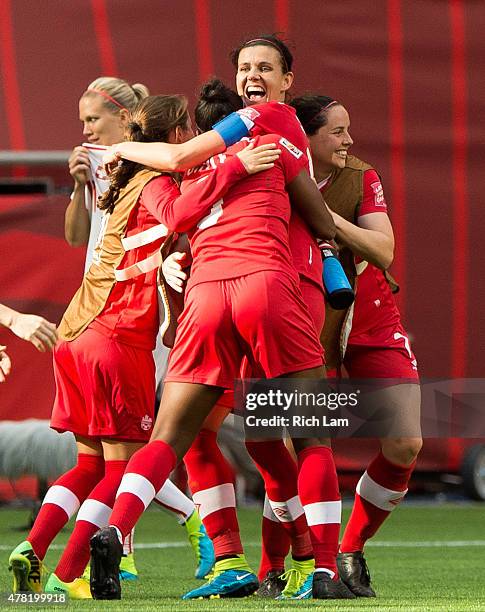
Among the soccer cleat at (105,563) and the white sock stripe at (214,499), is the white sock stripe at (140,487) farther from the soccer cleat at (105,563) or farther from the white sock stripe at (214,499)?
the white sock stripe at (214,499)

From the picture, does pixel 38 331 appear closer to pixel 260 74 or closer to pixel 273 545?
pixel 260 74

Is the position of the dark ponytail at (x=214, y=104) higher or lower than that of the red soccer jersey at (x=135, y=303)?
higher

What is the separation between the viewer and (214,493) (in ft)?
15.7

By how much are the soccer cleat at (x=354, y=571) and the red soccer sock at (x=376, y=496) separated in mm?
81

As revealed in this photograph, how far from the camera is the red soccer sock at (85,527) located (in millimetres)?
4758

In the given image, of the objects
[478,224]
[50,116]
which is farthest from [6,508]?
[478,224]

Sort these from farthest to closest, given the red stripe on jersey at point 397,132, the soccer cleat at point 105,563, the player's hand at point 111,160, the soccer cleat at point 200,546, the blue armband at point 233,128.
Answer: the red stripe on jersey at point 397,132 < the soccer cleat at point 200,546 < the player's hand at point 111,160 < the blue armband at point 233,128 < the soccer cleat at point 105,563

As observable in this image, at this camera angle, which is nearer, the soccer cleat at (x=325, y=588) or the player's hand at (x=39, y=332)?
the player's hand at (x=39, y=332)

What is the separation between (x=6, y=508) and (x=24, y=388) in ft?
2.61

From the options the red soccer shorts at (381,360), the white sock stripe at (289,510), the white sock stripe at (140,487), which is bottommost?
the white sock stripe at (289,510)

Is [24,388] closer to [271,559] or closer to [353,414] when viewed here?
[353,414]

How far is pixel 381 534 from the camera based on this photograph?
7812 mm

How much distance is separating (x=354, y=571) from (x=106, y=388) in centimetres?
102

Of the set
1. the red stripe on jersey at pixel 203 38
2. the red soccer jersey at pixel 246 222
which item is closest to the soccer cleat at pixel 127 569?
the red soccer jersey at pixel 246 222
